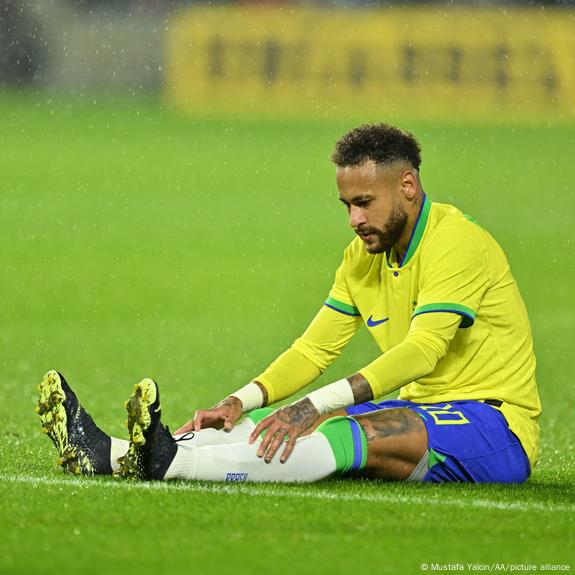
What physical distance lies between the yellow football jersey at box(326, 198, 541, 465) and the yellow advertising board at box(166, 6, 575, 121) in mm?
20203

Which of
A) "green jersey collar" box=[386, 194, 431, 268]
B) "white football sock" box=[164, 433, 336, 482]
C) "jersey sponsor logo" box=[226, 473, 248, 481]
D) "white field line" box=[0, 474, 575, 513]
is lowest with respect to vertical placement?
"white field line" box=[0, 474, 575, 513]

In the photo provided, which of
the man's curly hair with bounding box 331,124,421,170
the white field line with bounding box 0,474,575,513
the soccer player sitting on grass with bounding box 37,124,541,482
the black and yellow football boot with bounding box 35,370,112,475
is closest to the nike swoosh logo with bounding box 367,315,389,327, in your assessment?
the soccer player sitting on grass with bounding box 37,124,541,482

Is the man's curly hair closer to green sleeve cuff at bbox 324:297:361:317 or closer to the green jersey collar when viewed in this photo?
the green jersey collar

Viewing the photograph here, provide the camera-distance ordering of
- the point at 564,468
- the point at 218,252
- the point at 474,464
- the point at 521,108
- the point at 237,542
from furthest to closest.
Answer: the point at 521,108, the point at 218,252, the point at 564,468, the point at 474,464, the point at 237,542

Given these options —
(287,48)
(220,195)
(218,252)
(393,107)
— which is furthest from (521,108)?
(218,252)

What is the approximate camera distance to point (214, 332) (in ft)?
40.4

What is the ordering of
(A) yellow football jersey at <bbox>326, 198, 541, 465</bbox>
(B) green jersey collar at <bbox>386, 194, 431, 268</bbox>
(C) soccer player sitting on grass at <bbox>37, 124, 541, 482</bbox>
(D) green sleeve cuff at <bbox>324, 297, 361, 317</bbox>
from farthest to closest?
(D) green sleeve cuff at <bbox>324, 297, 361, 317</bbox> → (B) green jersey collar at <bbox>386, 194, 431, 268</bbox> → (A) yellow football jersey at <bbox>326, 198, 541, 465</bbox> → (C) soccer player sitting on grass at <bbox>37, 124, 541, 482</bbox>

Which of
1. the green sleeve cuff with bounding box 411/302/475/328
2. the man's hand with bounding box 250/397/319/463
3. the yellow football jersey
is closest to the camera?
the man's hand with bounding box 250/397/319/463

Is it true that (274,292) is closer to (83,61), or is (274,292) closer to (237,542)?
(237,542)

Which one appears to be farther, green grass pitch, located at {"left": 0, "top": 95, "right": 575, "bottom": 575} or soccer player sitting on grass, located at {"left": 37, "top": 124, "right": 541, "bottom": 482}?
soccer player sitting on grass, located at {"left": 37, "top": 124, "right": 541, "bottom": 482}

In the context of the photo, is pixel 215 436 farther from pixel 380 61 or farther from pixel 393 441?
pixel 380 61

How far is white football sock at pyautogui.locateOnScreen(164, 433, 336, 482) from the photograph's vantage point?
564 cm

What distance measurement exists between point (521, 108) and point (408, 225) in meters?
21.3

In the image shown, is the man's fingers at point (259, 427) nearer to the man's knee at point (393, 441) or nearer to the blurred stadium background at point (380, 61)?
the man's knee at point (393, 441)
